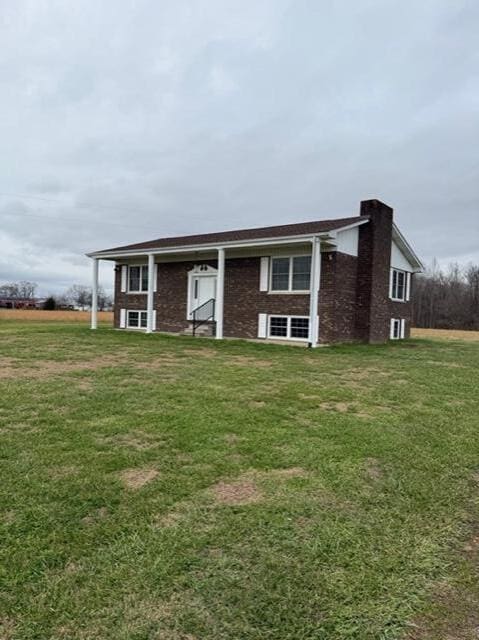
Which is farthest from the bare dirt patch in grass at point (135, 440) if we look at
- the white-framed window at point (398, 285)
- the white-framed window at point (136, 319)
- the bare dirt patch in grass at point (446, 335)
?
the bare dirt patch in grass at point (446, 335)

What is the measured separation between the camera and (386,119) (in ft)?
66.4

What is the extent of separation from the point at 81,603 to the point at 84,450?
212 centimetres

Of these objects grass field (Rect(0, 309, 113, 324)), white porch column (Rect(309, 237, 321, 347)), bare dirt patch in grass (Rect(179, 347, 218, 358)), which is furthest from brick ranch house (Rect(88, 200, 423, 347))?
grass field (Rect(0, 309, 113, 324))

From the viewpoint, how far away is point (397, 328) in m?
20.4

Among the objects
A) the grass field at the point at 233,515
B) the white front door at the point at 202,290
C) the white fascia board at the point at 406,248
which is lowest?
the grass field at the point at 233,515

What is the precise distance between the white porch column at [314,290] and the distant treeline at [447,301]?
48753 mm

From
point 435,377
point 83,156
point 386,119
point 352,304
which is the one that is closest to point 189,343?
point 352,304

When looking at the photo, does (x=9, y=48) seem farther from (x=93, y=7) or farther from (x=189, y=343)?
(x=189, y=343)

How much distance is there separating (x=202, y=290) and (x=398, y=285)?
8.59 meters

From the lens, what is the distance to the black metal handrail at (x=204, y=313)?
60.0 feet

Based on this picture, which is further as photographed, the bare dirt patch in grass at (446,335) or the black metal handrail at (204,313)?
the bare dirt patch in grass at (446,335)

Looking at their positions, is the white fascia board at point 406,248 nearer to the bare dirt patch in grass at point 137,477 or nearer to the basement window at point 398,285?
the basement window at point 398,285

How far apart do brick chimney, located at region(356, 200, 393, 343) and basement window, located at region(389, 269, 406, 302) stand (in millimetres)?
1919

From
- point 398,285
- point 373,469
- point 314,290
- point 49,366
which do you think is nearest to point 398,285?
point 398,285
